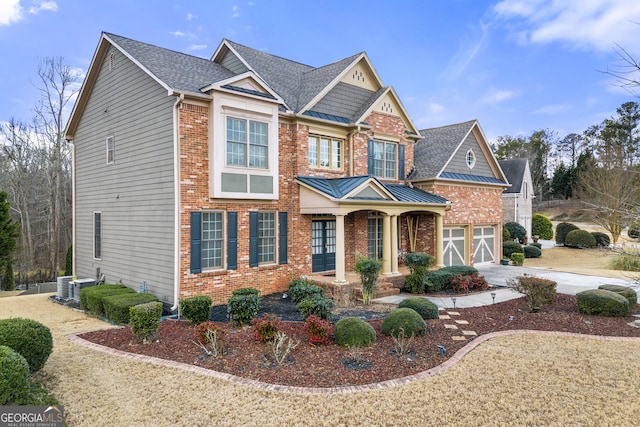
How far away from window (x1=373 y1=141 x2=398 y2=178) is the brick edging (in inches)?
374

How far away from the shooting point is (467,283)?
564 inches

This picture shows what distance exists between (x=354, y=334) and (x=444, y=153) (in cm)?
1365

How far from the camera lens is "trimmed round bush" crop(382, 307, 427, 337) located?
8172 millimetres

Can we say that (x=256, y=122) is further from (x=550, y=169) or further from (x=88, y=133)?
(x=550, y=169)

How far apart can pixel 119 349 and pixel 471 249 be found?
56.0ft

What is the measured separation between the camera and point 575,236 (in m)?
29.9

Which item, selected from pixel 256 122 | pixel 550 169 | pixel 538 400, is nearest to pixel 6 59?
pixel 256 122

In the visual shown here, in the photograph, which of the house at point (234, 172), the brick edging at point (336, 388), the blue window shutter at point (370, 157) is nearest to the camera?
the brick edging at point (336, 388)

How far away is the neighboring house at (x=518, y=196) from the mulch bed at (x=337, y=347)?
26.8 m

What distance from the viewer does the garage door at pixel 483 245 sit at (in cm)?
2073

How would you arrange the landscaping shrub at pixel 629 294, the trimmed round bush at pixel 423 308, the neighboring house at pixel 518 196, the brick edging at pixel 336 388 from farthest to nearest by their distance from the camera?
the neighboring house at pixel 518 196 → the landscaping shrub at pixel 629 294 → the trimmed round bush at pixel 423 308 → the brick edging at pixel 336 388

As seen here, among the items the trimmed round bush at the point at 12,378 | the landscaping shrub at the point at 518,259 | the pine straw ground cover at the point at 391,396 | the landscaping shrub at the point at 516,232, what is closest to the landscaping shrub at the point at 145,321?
the pine straw ground cover at the point at 391,396

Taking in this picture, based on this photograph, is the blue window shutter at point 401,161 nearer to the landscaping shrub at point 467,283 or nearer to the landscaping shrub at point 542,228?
the landscaping shrub at point 467,283

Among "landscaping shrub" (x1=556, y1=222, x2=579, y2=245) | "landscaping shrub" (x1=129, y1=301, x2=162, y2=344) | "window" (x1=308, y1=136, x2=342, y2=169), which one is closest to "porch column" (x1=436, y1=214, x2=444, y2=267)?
"window" (x1=308, y1=136, x2=342, y2=169)
